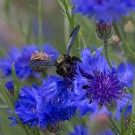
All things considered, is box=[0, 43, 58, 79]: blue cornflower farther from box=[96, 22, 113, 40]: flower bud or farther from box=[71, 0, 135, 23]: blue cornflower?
box=[71, 0, 135, 23]: blue cornflower

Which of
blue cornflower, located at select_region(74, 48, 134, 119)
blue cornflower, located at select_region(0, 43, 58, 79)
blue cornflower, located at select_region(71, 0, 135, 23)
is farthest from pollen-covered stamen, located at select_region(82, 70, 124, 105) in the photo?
blue cornflower, located at select_region(0, 43, 58, 79)

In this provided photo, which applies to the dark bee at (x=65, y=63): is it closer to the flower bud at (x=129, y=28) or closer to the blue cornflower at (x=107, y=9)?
the blue cornflower at (x=107, y=9)

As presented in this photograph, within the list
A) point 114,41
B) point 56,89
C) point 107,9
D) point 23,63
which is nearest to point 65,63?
point 56,89

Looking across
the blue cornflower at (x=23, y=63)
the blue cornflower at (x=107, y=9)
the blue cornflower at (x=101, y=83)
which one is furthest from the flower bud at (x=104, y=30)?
the blue cornflower at (x=23, y=63)

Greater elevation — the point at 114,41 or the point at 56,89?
the point at 114,41

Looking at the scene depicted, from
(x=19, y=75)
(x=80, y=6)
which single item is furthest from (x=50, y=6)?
(x=80, y=6)

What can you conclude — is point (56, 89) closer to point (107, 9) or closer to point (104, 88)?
point (104, 88)

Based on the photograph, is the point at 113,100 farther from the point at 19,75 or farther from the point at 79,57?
the point at 19,75
